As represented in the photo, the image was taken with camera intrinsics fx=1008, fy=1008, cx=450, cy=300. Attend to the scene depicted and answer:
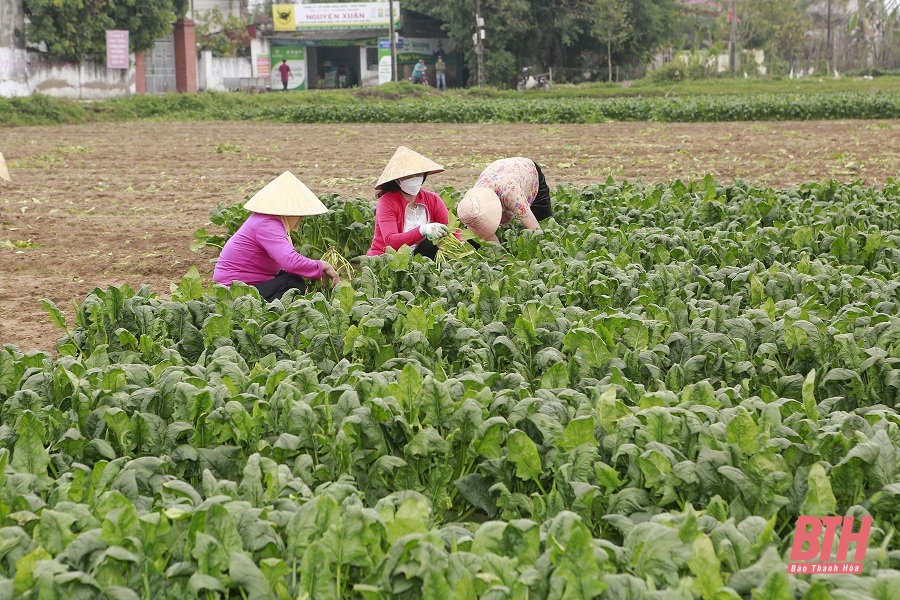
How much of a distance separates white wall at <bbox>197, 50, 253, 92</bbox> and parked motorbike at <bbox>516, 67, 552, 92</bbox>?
14221 mm

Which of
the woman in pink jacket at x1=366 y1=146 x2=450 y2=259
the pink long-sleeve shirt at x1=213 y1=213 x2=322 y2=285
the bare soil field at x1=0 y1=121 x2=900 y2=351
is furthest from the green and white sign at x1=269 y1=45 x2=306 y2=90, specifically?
the pink long-sleeve shirt at x1=213 y1=213 x2=322 y2=285

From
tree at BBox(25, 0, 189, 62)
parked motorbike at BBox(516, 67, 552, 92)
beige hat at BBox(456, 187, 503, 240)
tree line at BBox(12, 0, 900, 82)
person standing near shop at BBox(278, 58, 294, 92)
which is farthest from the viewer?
person standing near shop at BBox(278, 58, 294, 92)

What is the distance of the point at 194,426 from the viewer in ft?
13.5

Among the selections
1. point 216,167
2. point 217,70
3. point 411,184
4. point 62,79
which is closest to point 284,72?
point 217,70

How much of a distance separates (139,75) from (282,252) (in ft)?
127

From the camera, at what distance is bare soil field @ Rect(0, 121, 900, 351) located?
9.99m

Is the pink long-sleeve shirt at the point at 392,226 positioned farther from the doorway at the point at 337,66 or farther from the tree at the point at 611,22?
the doorway at the point at 337,66

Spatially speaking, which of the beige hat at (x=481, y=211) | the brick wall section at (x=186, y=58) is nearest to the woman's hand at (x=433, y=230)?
the beige hat at (x=481, y=211)

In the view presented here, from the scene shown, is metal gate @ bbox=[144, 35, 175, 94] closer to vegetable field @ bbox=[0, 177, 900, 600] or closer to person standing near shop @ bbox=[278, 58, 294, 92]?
person standing near shop @ bbox=[278, 58, 294, 92]

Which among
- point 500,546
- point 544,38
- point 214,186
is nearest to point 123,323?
point 500,546

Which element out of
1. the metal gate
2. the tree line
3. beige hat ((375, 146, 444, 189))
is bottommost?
beige hat ((375, 146, 444, 189))

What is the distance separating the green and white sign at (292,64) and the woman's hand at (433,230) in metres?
48.4

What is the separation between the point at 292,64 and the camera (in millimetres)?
55031

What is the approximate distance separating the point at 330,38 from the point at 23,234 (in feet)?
146
